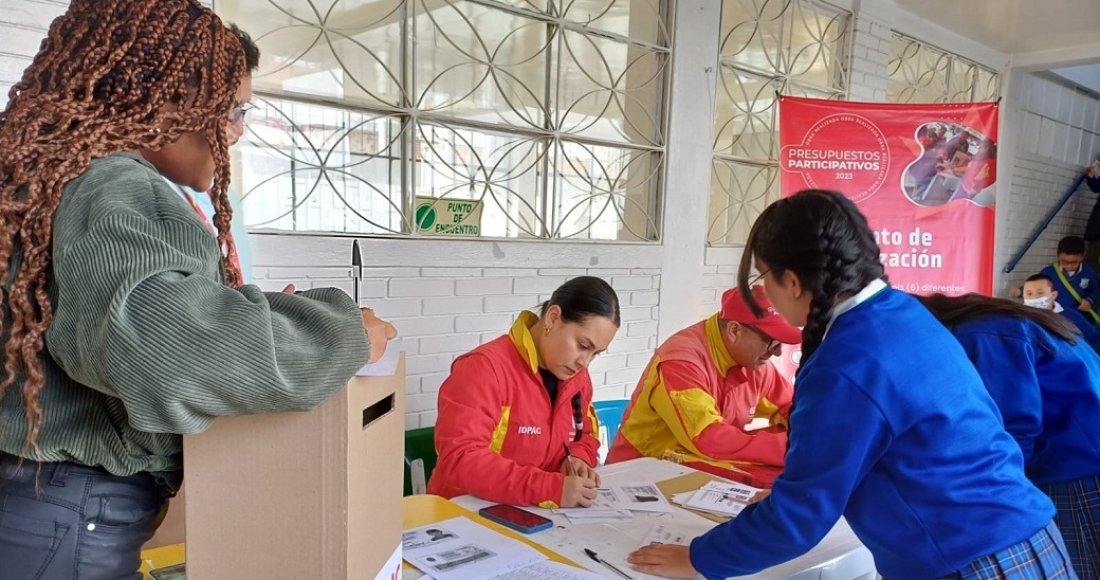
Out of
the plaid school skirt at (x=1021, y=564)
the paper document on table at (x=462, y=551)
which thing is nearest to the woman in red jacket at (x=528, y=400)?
the paper document on table at (x=462, y=551)

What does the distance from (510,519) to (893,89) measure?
4.39 metres

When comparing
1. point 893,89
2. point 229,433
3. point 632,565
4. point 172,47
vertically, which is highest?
point 893,89

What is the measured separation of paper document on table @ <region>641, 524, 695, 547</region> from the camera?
4.83ft

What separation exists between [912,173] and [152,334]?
3.49 meters

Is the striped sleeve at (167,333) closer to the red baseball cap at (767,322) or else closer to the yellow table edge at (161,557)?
the yellow table edge at (161,557)

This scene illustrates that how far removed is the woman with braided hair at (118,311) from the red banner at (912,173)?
9.53ft

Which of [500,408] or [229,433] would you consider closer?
[229,433]

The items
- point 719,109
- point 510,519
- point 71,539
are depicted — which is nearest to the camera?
point 71,539

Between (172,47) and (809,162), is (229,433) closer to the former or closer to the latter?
(172,47)

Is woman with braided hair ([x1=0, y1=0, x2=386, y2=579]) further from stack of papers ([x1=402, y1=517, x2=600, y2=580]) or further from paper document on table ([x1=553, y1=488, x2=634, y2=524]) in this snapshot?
paper document on table ([x1=553, y1=488, x2=634, y2=524])

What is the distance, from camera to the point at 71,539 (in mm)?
836

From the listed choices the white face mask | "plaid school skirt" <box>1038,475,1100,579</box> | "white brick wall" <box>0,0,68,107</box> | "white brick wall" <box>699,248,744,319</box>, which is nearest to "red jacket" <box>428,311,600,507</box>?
"plaid school skirt" <box>1038,475,1100,579</box>

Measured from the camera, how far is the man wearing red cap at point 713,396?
2.12 metres

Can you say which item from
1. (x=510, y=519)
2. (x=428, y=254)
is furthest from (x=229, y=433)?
(x=428, y=254)
